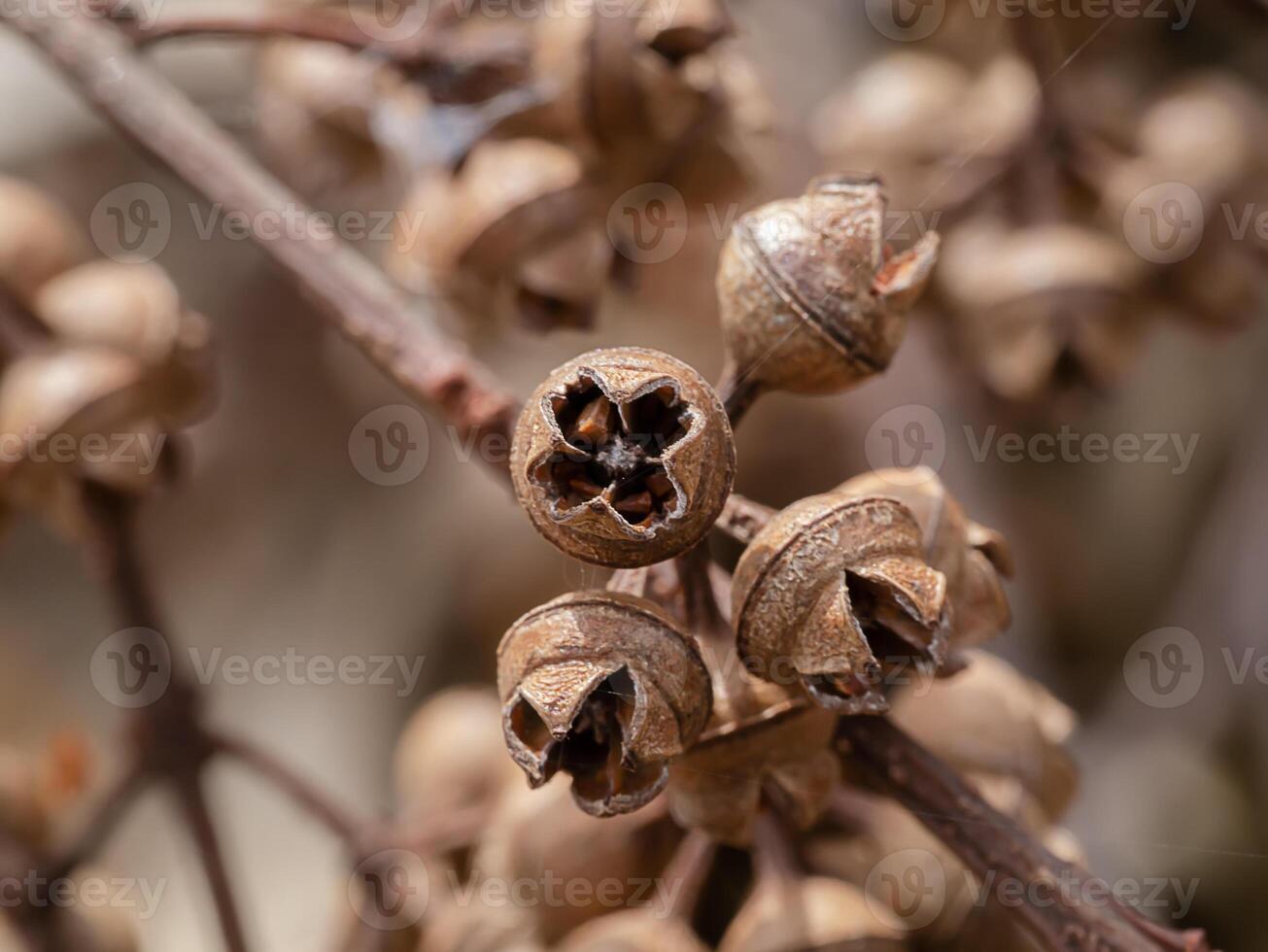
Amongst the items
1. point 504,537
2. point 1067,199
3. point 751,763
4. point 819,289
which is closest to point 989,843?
point 751,763

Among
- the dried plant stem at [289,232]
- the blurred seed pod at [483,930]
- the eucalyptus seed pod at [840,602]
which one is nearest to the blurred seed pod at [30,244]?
the dried plant stem at [289,232]

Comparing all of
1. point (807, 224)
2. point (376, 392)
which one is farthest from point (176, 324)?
point (807, 224)

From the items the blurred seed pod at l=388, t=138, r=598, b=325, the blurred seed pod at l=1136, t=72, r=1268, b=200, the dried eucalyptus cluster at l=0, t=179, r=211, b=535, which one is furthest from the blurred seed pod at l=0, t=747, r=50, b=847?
the blurred seed pod at l=1136, t=72, r=1268, b=200

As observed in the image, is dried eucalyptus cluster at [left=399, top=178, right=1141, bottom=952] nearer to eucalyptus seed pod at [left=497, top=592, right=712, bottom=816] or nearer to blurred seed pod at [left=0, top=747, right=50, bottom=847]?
eucalyptus seed pod at [left=497, top=592, right=712, bottom=816]

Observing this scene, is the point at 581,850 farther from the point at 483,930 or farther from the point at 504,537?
the point at 504,537

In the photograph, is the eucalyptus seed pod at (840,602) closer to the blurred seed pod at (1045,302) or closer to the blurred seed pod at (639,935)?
the blurred seed pod at (639,935)

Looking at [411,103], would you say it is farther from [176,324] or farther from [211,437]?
[211,437]
